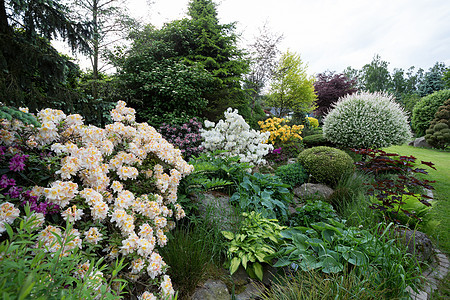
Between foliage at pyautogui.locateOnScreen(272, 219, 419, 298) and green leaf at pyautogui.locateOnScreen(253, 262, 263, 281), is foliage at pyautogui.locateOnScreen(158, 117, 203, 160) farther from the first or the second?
foliage at pyautogui.locateOnScreen(272, 219, 419, 298)

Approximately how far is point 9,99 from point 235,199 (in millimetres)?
3359

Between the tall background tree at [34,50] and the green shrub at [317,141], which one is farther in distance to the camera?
the green shrub at [317,141]

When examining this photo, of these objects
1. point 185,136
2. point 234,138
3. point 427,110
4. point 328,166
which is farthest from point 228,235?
point 427,110

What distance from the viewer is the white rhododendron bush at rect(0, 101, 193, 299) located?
1.43 meters

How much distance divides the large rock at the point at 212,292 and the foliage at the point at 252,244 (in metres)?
0.18

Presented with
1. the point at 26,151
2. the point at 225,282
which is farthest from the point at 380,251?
Result: the point at 26,151

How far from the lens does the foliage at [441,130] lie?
13.6 metres

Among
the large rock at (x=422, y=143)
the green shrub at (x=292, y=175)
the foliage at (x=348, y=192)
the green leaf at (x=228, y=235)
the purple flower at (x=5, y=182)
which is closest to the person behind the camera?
the purple flower at (x=5, y=182)

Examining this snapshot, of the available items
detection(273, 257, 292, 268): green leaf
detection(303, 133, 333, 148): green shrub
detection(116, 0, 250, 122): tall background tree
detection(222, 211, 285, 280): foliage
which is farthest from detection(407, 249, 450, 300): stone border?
detection(303, 133, 333, 148): green shrub

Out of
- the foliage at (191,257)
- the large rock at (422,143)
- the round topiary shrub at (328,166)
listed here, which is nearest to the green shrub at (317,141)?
the round topiary shrub at (328,166)

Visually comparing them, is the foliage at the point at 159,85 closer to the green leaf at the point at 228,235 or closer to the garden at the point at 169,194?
the garden at the point at 169,194

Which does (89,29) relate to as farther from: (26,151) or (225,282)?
(225,282)

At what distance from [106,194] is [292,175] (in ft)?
12.5

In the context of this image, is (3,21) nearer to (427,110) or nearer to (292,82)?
(292,82)
